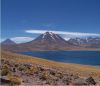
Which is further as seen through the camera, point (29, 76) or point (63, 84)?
point (29, 76)

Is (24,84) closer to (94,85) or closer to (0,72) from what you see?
(0,72)

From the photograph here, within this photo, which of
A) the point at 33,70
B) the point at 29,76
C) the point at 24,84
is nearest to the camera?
the point at 24,84

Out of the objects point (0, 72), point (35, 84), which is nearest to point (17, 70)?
point (0, 72)

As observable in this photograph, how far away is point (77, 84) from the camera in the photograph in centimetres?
1122

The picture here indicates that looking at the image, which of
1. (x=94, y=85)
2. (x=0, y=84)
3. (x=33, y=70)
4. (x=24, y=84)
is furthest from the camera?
(x=33, y=70)

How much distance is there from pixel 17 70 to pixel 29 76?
1.70 meters

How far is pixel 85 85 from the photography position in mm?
11312

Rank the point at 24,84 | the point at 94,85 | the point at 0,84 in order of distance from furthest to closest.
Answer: the point at 94,85
the point at 24,84
the point at 0,84

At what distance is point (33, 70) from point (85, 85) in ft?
17.2

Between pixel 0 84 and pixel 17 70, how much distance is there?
17.4ft

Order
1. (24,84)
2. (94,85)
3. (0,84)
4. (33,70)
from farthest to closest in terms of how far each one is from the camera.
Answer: (33,70)
(94,85)
(24,84)
(0,84)

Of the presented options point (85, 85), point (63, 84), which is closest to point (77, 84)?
point (85, 85)

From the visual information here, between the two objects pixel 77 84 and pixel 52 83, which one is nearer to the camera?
pixel 77 84

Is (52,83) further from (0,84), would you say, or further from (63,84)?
(0,84)
